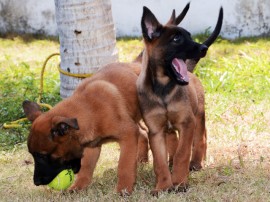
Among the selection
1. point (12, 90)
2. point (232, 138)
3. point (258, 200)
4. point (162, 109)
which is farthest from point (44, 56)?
point (258, 200)

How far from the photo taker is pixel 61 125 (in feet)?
17.0


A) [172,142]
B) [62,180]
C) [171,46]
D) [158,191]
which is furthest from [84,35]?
[158,191]

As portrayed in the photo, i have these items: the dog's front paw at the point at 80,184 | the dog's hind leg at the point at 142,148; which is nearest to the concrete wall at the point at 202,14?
the dog's hind leg at the point at 142,148

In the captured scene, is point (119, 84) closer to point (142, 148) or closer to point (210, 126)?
point (142, 148)

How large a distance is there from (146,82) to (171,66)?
0.29m

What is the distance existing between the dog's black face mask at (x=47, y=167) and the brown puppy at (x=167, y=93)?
0.73 metres

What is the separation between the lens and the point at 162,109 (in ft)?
18.8

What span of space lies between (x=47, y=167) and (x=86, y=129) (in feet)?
1.43

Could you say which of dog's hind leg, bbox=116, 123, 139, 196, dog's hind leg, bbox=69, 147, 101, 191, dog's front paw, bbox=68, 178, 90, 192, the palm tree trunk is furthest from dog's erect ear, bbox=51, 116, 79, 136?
the palm tree trunk

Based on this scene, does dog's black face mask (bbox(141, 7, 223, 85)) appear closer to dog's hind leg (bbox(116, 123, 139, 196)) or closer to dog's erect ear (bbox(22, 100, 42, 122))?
dog's hind leg (bbox(116, 123, 139, 196))

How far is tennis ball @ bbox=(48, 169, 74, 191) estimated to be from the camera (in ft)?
18.2

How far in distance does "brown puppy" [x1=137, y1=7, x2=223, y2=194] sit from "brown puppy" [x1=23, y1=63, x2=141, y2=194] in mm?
206

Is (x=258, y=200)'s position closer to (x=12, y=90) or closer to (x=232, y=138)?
(x=232, y=138)

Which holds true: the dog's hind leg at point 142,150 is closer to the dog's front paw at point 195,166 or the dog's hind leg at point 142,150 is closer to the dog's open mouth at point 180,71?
the dog's front paw at point 195,166
